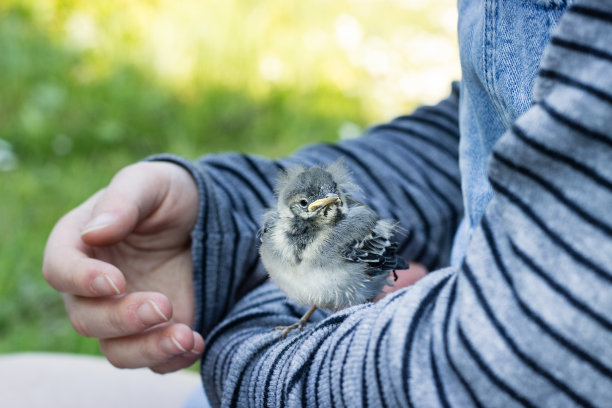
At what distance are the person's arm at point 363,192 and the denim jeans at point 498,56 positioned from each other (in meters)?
0.49

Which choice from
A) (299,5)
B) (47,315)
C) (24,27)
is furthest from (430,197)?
(24,27)

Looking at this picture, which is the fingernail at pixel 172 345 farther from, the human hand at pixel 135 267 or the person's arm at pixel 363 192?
the person's arm at pixel 363 192

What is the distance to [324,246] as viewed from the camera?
1.54m

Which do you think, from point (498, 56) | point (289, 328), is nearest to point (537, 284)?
point (498, 56)

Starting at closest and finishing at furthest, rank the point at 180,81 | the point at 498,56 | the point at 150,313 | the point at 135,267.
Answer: the point at 498,56, the point at 150,313, the point at 135,267, the point at 180,81

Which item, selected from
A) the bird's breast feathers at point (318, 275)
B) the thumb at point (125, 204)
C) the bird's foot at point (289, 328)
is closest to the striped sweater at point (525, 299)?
the bird's foot at point (289, 328)

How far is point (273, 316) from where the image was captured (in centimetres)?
152

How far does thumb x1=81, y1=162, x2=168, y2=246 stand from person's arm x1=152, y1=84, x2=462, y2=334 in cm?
11

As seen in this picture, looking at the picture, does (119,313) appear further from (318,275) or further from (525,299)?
(525,299)

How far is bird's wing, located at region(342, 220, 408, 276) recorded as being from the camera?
60.6 inches

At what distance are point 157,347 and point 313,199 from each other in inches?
18.6

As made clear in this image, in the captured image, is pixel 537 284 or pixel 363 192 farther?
pixel 363 192

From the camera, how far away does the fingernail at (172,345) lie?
140 cm

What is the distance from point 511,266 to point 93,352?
2.16 m
